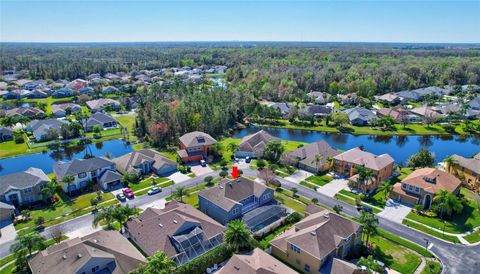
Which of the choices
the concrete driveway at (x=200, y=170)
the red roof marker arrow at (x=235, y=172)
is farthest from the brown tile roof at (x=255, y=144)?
the concrete driveway at (x=200, y=170)

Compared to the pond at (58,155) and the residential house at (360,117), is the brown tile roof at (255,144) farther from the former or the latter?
the residential house at (360,117)

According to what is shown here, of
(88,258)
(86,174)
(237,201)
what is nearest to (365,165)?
(237,201)

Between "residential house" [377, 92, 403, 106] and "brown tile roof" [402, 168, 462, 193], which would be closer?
"brown tile roof" [402, 168, 462, 193]

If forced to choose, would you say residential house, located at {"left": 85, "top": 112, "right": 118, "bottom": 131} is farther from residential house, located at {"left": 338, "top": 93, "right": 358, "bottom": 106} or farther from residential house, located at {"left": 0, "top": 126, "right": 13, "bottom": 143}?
residential house, located at {"left": 338, "top": 93, "right": 358, "bottom": 106}

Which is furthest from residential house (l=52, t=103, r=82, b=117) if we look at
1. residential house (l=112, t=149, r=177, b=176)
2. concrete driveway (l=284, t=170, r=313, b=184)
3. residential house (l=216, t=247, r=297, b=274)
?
residential house (l=216, t=247, r=297, b=274)

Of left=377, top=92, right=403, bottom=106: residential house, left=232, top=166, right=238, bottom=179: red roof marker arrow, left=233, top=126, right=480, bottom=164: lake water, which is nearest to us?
left=232, top=166, right=238, bottom=179: red roof marker arrow

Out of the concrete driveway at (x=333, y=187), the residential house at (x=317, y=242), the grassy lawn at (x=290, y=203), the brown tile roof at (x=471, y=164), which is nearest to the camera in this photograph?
the residential house at (x=317, y=242)

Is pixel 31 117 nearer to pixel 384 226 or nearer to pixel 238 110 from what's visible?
pixel 238 110
